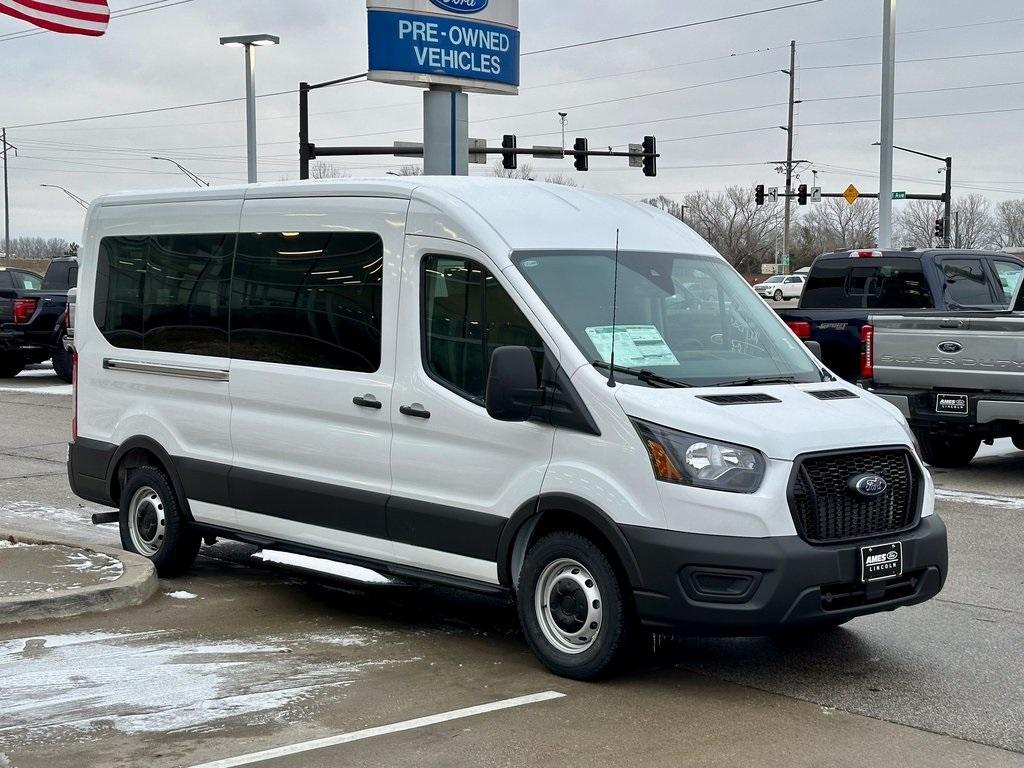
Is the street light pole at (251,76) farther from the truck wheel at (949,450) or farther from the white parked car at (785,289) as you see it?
the white parked car at (785,289)

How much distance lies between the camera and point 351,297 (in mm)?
7219

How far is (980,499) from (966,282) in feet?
14.9

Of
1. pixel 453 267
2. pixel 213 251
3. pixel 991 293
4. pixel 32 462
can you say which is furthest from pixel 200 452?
pixel 991 293

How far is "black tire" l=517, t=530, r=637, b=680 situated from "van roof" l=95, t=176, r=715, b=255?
4.97ft

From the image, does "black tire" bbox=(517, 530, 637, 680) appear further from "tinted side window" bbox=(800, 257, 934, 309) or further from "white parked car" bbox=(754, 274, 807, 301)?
"white parked car" bbox=(754, 274, 807, 301)

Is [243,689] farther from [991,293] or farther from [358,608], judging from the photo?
[991,293]

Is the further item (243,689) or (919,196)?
(919,196)

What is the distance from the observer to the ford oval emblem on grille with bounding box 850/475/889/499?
5.88m

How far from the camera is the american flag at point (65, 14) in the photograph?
1300 cm

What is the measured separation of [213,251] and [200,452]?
124 centimetres

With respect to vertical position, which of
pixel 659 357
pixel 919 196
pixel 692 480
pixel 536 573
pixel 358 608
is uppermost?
pixel 919 196

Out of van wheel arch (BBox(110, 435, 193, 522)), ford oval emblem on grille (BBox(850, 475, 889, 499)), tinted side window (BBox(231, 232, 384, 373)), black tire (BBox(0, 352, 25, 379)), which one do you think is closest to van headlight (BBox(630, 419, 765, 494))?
ford oval emblem on grille (BBox(850, 475, 889, 499))

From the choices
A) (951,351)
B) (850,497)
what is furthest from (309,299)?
(951,351)

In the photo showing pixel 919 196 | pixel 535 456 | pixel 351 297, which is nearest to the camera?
pixel 535 456
